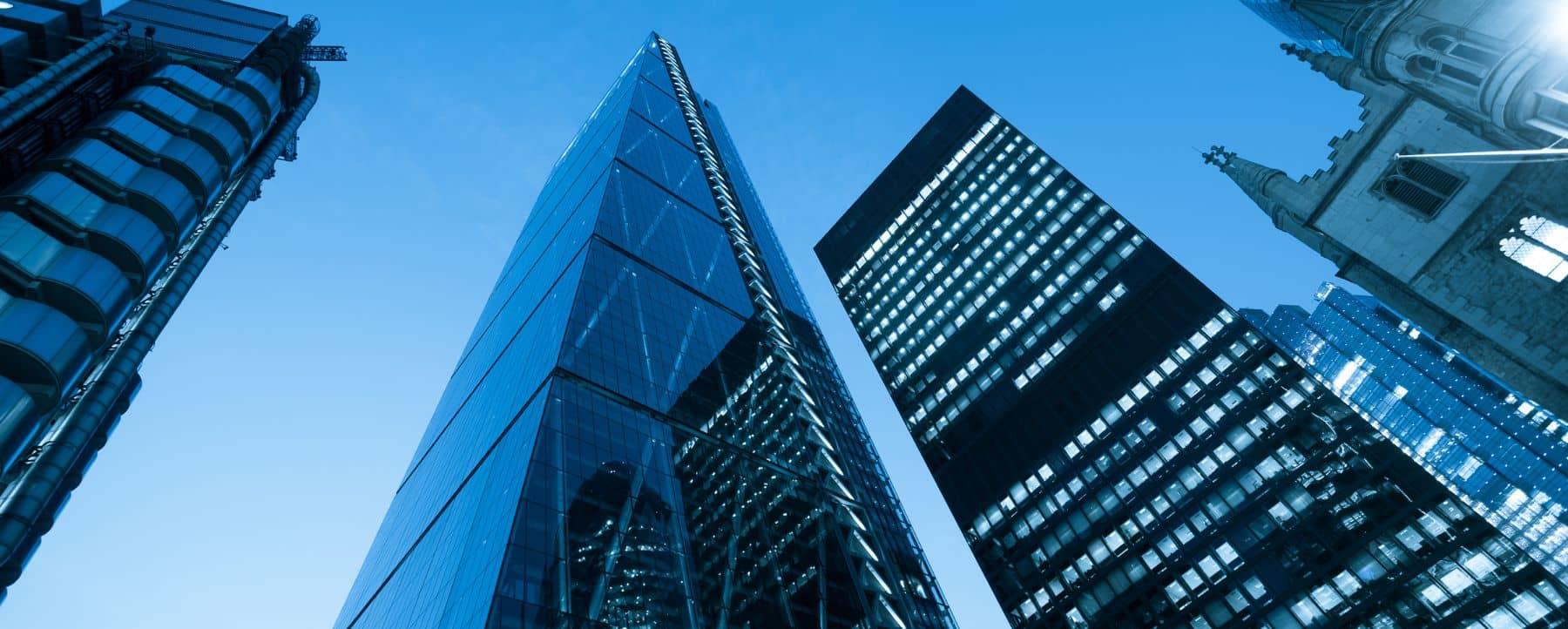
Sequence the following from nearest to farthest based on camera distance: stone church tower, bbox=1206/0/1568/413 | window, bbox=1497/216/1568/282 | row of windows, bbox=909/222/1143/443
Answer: stone church tower, bbox=1206/0/1568/413 < window, bbox=1497/216/1568/282 < row of windows, bbox=909/222/1143/443

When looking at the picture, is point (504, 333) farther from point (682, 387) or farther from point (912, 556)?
point (912, 556)

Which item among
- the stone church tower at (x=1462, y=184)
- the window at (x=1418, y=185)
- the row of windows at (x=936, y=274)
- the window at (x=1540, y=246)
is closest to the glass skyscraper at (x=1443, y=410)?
the stone church tower at (x=1462, y=184)

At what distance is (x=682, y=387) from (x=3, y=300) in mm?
36146

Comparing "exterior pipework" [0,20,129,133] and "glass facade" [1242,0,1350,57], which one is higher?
"glass facade" [1242,0,1350,57]

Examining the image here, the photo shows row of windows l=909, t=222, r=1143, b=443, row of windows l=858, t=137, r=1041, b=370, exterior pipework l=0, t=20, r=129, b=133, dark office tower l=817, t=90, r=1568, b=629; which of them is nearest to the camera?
exterior pipework l=0, t=20, r=129, b=133

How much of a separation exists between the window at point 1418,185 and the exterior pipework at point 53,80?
46.3 metres

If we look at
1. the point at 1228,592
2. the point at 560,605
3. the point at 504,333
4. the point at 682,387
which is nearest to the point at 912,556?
the point at 682,387

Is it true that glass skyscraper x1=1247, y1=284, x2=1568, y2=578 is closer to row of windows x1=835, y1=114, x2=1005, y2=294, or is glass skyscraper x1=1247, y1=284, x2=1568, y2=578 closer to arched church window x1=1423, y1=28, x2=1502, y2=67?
arched church window x1=1423, y1=28, x2=1502, y2=67

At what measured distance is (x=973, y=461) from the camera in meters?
80.6

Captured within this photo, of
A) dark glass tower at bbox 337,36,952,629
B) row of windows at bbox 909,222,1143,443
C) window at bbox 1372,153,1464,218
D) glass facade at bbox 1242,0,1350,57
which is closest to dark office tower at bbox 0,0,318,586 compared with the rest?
dark glass tower at bbox 337,36,952,629

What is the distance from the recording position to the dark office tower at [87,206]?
1798cm

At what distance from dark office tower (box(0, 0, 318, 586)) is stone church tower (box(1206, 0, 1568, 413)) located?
40.2m

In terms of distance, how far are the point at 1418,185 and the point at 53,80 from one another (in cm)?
4704

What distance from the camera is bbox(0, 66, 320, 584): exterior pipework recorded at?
1992 cm
